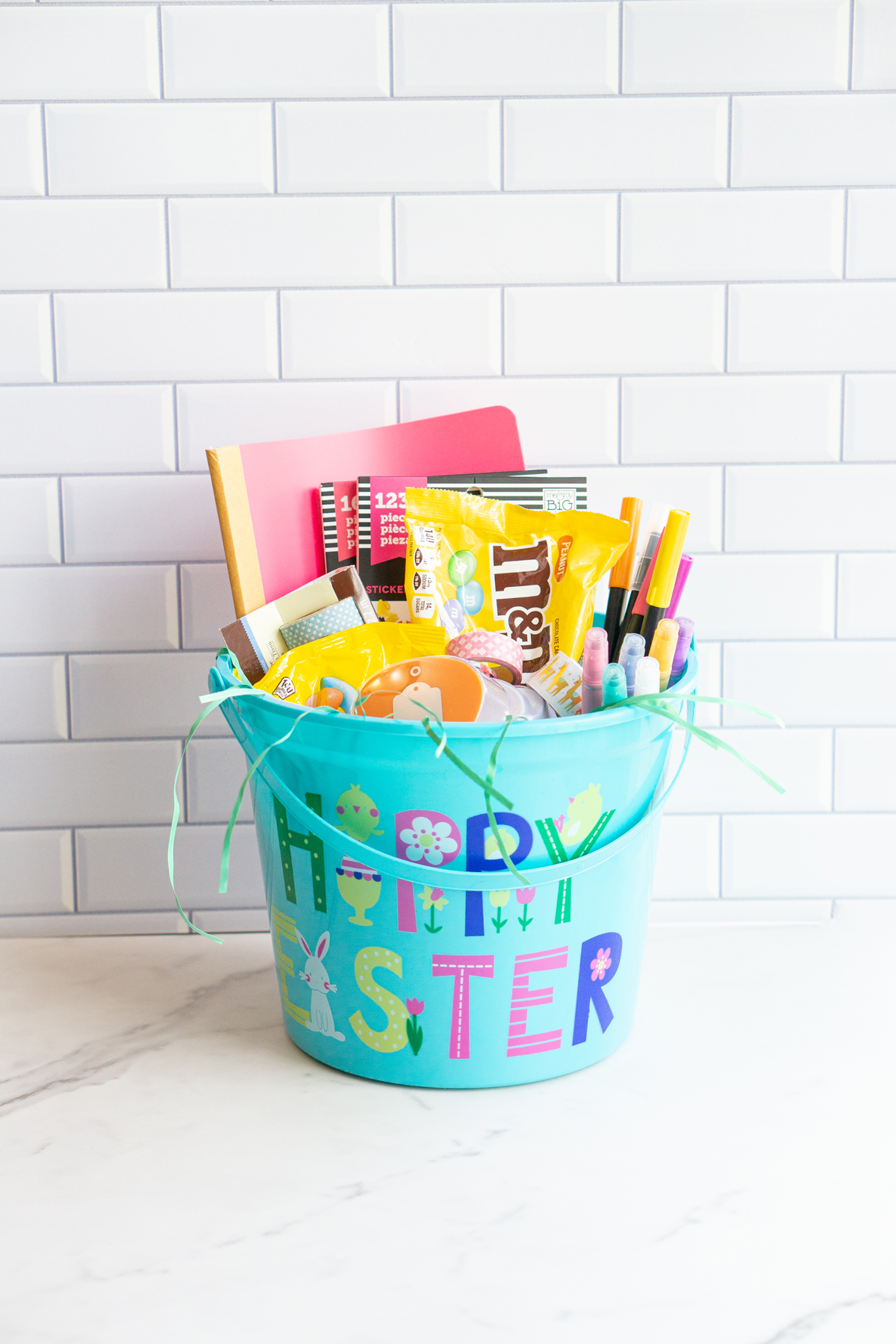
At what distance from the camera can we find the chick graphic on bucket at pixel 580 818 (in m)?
0.64

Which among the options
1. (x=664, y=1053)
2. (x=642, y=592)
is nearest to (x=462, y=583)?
(x=642, y=592)

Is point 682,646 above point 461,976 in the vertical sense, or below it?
above

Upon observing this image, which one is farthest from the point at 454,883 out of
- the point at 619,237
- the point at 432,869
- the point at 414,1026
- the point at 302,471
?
the point at 619,237

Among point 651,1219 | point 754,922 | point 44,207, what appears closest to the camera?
point 651,1219

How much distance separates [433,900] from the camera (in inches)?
25.3

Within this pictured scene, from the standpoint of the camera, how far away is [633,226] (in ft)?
2.88

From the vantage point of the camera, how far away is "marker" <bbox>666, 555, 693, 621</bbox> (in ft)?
2.38

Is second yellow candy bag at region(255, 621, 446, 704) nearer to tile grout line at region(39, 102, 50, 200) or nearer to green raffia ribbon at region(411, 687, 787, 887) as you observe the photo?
green raffia ribbon at region(411, 687, 787, 887)

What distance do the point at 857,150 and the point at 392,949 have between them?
30.2 inches

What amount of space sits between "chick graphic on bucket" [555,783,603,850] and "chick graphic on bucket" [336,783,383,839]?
0.38ft

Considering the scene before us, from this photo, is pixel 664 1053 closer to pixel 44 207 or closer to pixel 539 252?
pixel 539 252

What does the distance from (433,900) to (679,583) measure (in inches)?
11.5

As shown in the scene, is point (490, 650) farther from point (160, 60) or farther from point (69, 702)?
point (160, 60)

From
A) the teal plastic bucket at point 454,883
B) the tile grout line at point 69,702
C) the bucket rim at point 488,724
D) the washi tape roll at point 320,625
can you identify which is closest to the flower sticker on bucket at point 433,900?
the teal plastic bucket at point 454,883
